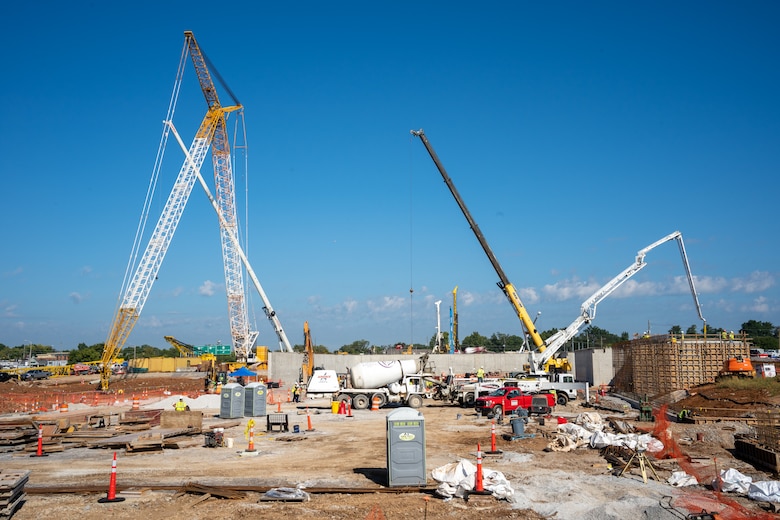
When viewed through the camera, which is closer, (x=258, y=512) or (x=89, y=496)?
(x=258, y=512)

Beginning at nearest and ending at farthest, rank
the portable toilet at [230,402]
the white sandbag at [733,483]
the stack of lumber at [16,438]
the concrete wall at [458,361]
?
the white sandbag at [733,483] < the stack of lumber at [16,438] < the portable toilet at [230,402] < the concrete wall at [458,361]

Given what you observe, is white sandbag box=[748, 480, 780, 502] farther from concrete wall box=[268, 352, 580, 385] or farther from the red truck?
concrete wall box=[268, 352, 580, 385]

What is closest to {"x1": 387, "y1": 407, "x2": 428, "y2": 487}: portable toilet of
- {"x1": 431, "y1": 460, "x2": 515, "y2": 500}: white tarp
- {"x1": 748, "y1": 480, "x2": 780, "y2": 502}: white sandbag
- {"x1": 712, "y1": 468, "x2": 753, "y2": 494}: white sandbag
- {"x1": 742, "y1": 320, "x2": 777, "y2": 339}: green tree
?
{"x1": 431, "y1": 460, "x2": 515, "y2": 500}: white tarp

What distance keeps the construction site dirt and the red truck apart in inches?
178

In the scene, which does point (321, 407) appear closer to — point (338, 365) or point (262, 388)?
point (262, 388)

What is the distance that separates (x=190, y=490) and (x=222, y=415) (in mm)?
17508

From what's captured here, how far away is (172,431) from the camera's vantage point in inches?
917

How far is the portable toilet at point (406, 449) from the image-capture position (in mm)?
14406

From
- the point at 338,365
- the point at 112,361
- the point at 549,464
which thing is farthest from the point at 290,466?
the point at 112,361

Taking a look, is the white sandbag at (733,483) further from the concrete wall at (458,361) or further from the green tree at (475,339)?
the green tree at (475,339)

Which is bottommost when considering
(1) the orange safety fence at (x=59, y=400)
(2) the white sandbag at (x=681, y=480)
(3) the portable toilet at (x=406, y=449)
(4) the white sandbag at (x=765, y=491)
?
(1) the orange safety fence at (x=59, y=400)

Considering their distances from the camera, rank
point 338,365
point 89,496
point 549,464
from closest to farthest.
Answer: point 89,496 < point 549,464 < point 338,365

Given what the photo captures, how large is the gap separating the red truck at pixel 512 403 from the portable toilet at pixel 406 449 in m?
17.2

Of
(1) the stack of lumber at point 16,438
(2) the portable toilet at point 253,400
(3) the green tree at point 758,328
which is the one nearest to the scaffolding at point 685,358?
(2) the portable toilet at point 253,400
